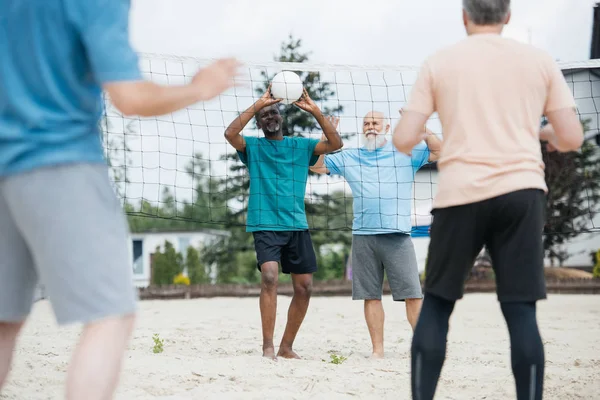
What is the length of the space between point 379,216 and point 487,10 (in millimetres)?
2891

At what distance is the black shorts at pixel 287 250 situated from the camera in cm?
561

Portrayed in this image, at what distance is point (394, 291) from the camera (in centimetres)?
587

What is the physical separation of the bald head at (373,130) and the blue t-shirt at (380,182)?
0.05 m

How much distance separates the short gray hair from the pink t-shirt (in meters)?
0.08

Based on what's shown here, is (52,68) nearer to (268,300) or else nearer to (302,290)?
(268,300)

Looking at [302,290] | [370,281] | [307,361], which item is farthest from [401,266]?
[307,361]

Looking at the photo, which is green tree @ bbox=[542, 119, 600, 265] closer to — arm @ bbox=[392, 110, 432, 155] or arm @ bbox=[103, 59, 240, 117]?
arm @ bbox=[392, 110, 432, 155]

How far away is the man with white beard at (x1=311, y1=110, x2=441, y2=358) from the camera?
230 inches

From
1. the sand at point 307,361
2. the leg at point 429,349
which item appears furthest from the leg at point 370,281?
the leg at point 429,349

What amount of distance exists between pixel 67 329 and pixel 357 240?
3024 mm

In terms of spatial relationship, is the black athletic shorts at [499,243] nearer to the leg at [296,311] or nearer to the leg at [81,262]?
the leg at [81,262]

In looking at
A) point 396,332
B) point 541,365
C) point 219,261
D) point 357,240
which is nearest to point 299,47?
point 219,261

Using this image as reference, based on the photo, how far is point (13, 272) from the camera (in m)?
2.31

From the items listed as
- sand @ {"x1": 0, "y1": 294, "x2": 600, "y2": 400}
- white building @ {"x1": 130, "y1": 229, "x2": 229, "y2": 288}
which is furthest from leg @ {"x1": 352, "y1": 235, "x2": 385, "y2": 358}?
white building @ {"x1": 130, "y1": 229, "x2": 229, "y2": 288}
